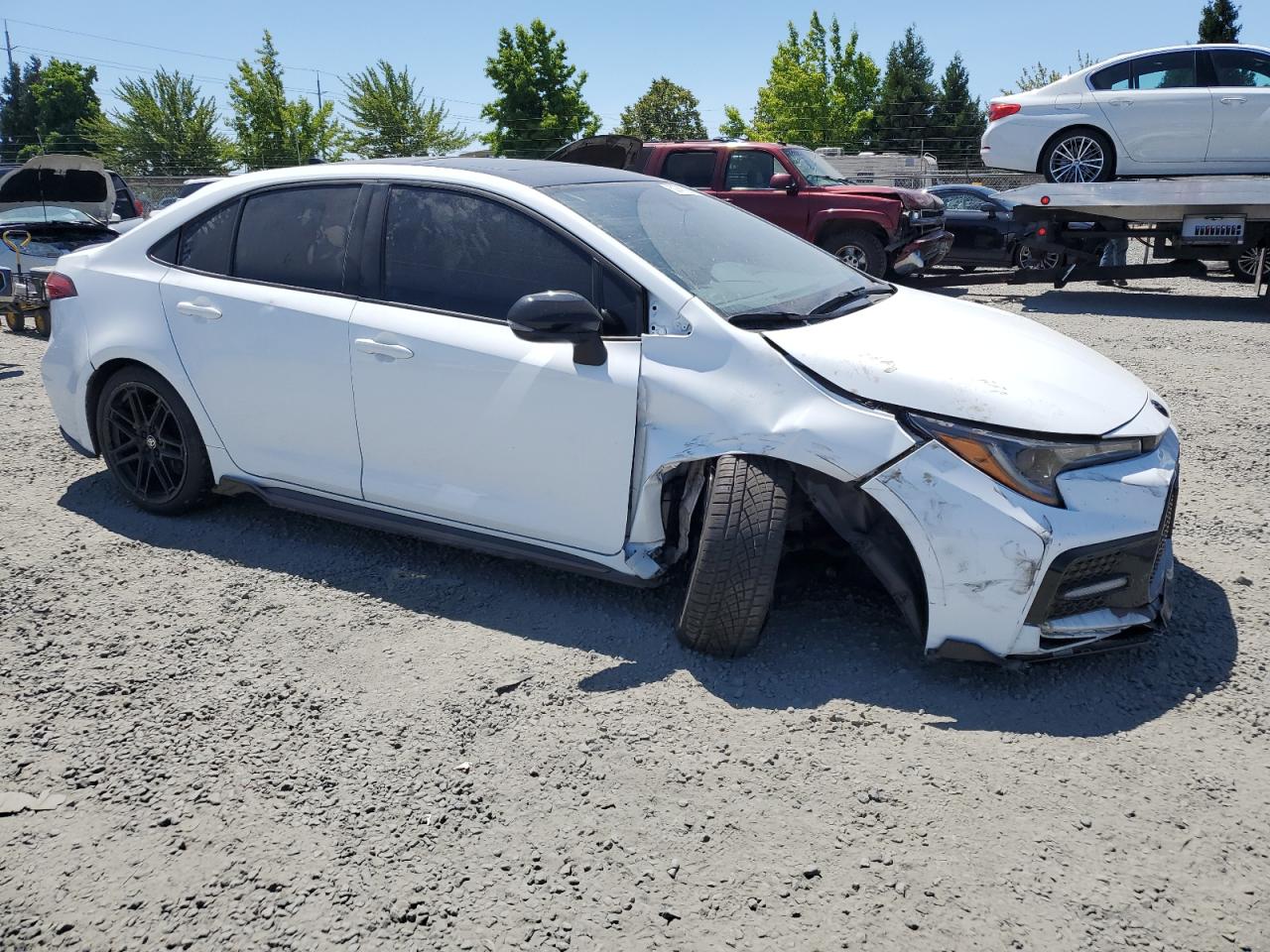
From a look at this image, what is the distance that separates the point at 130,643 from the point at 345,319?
4.65ft

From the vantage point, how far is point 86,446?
4879 mm

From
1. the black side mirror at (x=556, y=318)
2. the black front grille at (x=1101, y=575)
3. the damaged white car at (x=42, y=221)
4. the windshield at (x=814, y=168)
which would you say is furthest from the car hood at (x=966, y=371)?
the windshield at (x=814, y=168)

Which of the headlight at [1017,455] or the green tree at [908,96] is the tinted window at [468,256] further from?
the green tree at [908,96]

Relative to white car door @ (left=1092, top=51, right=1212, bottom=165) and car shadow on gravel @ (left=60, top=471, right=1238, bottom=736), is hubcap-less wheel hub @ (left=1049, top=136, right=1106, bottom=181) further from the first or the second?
car shadow on gravel @ (left=60, top=471, right=1238, bottom=736)

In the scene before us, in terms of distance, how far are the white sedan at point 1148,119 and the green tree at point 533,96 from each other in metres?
36.9

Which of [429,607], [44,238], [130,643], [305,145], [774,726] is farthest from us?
[305,145]

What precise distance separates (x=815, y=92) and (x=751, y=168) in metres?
41.1

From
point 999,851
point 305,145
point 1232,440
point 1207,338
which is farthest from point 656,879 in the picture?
point 305,145

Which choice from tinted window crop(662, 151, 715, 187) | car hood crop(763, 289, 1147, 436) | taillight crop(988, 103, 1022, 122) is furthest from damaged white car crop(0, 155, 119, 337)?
taillight crop(988, 103, 1022, 122)

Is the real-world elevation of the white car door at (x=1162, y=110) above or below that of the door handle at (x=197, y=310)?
above

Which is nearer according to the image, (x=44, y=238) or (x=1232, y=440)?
(x=1232, y=440)

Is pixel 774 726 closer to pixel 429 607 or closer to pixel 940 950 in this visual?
pixel 940 950

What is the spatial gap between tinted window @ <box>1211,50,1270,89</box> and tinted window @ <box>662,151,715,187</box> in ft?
18.7

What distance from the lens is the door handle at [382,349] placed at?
3.83 metres
